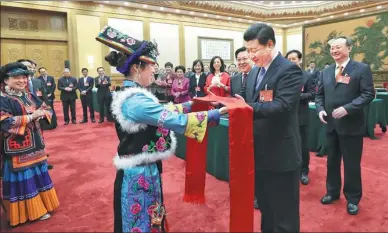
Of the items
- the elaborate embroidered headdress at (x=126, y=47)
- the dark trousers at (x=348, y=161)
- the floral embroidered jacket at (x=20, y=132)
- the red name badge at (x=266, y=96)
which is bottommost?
the dark trousers at (x=348, y=161)

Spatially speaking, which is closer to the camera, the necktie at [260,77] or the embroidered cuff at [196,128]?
the embroidered cuff at [196,128]

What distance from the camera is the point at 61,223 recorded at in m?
2.40

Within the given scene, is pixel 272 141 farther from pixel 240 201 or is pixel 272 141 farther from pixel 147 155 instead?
pixel 147 155

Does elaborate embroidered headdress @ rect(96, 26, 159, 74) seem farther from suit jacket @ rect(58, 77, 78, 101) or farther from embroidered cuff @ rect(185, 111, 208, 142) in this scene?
suit jacket @ rect(58, 77, 78, 101)

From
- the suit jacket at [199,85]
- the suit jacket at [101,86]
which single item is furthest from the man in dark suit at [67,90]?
the suit jacket at [199,85]

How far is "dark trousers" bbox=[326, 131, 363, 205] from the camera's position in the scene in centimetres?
236

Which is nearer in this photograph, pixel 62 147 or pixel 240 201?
pixel 240 201

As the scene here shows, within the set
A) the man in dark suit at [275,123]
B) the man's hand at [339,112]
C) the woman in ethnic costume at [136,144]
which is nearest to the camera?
the woman in ethnic costume at [136,144]

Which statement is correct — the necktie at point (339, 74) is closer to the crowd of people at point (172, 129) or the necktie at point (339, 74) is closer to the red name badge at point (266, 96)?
the crowd of people at point (172, 129)

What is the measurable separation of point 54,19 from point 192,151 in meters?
10.8

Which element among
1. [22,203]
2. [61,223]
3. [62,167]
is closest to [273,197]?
[61,223]

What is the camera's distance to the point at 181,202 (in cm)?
273

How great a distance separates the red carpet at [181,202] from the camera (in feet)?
7.48

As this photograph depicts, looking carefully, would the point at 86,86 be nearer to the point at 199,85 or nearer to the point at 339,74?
the point at 199,85
